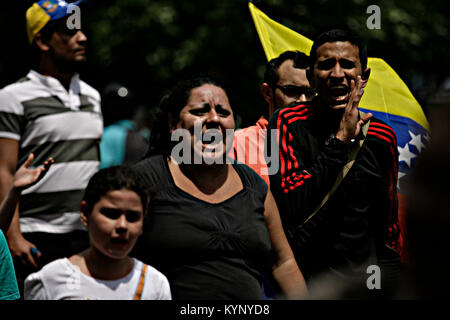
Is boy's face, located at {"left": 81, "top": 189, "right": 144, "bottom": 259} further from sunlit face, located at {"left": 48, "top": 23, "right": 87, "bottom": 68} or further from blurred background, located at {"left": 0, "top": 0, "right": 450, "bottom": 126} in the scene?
blurred background, located at {"left": 0, "top": 0, "right": 450, "bottom": 126}

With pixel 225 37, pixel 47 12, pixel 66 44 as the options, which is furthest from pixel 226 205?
pixel 225 37

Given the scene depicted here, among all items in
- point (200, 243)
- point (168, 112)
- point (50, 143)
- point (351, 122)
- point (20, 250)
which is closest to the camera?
point (200, 243)

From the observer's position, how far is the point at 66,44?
4676 mm

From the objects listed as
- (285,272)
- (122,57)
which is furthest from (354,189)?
(122,57)

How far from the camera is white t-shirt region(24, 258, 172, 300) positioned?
2.98 metres

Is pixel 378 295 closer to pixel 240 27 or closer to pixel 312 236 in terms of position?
pixel 312 236

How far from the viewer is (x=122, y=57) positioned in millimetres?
11203

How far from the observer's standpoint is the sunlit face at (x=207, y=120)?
3459 mm

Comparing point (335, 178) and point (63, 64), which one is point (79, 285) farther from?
point (63, 64)

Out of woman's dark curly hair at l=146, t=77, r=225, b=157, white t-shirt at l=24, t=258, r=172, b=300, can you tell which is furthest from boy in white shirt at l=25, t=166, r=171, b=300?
woman's dark curly hair at l=146, t=77, r=225, b=157

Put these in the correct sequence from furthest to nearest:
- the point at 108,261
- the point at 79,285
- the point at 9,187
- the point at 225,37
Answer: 1. the point at 225,37
2. the point at 9,187
3. the point at 108,261
4. the point at 79,285

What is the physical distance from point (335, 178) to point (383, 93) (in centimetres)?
142


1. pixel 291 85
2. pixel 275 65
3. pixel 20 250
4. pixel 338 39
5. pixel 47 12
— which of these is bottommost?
pixel 20 250
